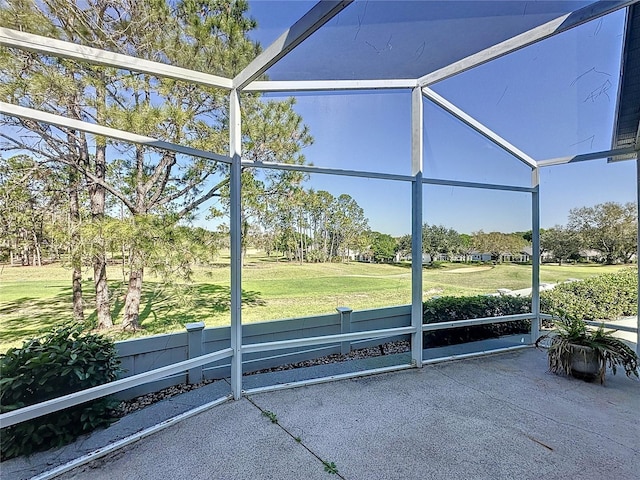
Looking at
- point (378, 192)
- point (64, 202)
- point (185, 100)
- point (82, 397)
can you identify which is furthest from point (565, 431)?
point (185, 100)

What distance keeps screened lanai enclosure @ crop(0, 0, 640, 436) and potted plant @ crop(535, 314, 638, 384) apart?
758 mm

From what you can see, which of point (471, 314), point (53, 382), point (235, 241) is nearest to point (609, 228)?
point (471, 314)

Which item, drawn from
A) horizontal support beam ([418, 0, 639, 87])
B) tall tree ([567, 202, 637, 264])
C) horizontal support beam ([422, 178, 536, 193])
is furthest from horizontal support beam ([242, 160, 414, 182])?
tall tree ([567, 202, 637, 264])

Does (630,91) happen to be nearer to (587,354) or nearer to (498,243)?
(498,243)

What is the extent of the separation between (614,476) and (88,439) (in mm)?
3223

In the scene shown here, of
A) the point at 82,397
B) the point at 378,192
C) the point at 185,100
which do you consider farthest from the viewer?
the point at 378,192

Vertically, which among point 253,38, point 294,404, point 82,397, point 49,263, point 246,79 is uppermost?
point 253,38

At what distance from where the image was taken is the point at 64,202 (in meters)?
2.41

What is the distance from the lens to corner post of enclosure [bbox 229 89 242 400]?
2.76 metres

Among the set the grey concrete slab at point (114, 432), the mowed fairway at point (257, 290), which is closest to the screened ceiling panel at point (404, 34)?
the mowed fairway at point (257, 290)

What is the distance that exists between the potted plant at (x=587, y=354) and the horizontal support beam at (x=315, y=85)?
3.17 metres

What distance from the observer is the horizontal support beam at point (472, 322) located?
366 centimetres

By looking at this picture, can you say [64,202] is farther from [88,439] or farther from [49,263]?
[88,439]

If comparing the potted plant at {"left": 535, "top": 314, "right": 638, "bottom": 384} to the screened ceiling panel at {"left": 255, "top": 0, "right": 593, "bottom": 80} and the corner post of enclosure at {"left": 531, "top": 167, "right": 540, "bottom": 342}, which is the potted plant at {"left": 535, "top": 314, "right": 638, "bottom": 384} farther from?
the screened ceiling panel at {"left": 255, "top": 0, "right": 593, "bottom": 80}
